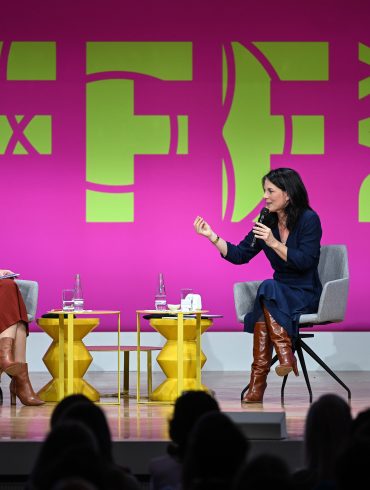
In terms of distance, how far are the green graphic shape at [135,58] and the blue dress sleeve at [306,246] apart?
7.72ft

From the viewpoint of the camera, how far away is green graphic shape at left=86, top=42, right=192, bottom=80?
23.9 ft

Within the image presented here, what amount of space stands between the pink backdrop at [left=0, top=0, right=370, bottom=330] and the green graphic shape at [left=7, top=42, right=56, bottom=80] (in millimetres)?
48

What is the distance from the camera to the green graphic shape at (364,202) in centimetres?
727

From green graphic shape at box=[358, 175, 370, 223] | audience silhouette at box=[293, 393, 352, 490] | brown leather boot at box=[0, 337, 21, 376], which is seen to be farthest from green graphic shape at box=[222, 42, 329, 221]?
audience silhouette at box=[293, 393, 352, 490]

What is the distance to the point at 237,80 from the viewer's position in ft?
24.0

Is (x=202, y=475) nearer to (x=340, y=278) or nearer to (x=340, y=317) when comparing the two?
(x=340, y=317)

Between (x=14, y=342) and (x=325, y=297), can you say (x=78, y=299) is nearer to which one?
(x=14, y=342)

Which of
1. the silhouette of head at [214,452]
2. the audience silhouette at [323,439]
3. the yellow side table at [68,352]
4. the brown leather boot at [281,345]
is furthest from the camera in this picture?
the yellow side table at [68,352]

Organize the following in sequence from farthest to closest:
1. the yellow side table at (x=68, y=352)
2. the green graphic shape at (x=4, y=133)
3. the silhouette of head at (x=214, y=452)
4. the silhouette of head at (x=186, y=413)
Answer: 1. the green graphic shape at (x=4, y=133)
2. the yellow side table at (x=68, y=352)
3. the silhouette of head at (x=186, y=413)
4. the silhouette of head at (x=214, y=452)

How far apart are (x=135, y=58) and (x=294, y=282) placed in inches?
105

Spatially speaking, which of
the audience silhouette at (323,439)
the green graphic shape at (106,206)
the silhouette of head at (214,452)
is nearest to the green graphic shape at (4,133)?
the green graphic shape at (106,206)

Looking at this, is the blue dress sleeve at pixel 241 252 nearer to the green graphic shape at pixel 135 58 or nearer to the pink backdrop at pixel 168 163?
the pink backdrop at pixel 168 163

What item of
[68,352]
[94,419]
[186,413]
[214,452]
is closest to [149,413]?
[68,352]

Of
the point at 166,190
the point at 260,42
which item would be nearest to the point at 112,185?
the point at 166,190
